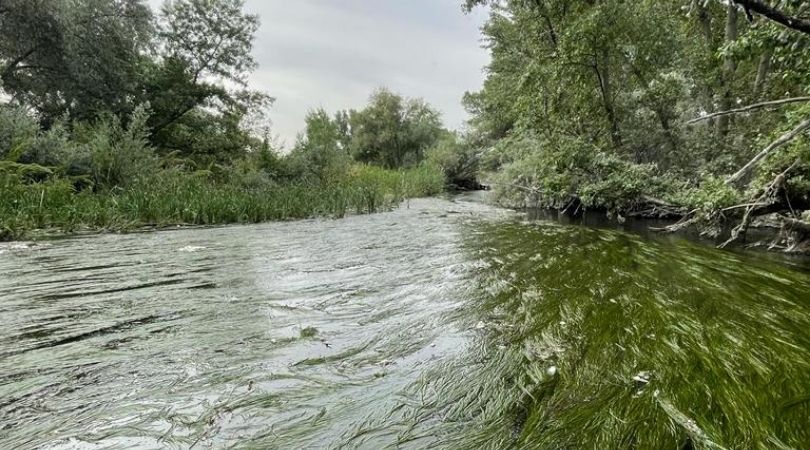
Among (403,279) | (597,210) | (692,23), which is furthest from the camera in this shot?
(692,23)

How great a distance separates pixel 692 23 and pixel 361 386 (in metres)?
16.5

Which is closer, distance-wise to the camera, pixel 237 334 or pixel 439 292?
pixel 237 334

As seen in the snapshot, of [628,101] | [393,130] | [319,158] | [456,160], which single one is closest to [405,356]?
[628,101]

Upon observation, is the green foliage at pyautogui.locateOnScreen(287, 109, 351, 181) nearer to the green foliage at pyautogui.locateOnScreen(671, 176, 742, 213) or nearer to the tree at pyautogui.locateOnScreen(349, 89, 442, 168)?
the green foliage at pyautogui.locateOnScreen(671, 176, 742, 213)

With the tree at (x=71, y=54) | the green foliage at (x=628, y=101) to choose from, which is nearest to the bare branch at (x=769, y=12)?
the green foliage at (x=628, y=101)

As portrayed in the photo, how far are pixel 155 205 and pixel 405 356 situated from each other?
7647mm

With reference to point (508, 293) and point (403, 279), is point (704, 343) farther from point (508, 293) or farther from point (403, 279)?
point (403, 279)

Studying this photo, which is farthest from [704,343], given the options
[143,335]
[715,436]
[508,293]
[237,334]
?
[143,335]

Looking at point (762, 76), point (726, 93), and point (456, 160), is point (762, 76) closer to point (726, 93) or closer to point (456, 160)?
point (726, 93)

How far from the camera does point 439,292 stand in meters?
3.19

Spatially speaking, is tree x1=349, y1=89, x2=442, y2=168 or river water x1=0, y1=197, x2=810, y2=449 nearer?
river water x1=0, y1=197, x2=810, y2=449

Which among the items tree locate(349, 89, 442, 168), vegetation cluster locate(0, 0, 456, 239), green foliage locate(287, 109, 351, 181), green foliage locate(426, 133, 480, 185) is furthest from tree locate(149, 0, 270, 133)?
tree locate(349, 89, 442, 168)

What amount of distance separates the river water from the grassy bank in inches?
135

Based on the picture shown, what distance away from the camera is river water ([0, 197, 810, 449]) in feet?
4.63
